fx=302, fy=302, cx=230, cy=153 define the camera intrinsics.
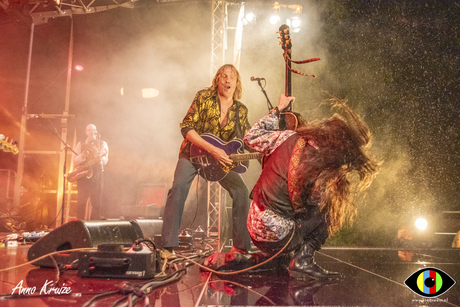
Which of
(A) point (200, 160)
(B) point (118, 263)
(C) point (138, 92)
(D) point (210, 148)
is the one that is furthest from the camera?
(C) point (138, 92)

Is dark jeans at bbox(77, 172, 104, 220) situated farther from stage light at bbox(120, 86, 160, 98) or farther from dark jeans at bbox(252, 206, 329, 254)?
dark jeans at bbox(252, 206, 329, 254)

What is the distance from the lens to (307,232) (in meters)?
2.13

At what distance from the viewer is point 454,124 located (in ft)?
15.2

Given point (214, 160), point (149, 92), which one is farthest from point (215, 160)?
point (149, 92)

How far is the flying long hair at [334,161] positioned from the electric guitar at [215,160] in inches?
42.5

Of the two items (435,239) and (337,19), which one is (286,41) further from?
(435,239)

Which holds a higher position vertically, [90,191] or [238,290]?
[90,191]

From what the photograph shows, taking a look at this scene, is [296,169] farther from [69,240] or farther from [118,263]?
[69,240]

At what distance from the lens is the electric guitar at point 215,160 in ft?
9.92

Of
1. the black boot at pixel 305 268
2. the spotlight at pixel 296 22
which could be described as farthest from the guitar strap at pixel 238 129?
the spotlight at pixel 296 22

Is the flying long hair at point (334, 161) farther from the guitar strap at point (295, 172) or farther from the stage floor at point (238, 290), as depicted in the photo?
the stage floor at point (238, 290)

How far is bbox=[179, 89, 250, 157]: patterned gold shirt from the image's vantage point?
3.09 metres

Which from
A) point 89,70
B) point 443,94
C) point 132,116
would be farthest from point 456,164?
point 89,70

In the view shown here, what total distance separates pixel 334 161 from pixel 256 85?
A: 4.25m
